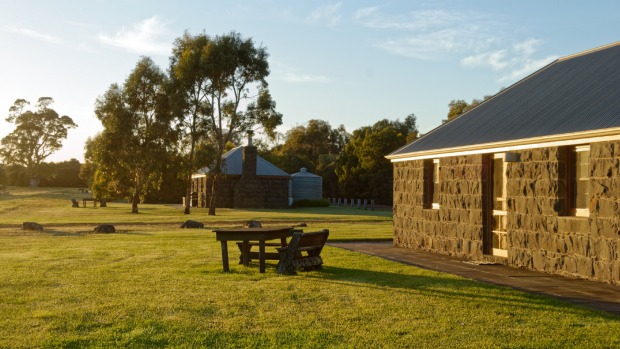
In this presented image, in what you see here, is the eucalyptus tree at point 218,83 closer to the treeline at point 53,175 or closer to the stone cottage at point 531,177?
the stone cottage at point 531,177

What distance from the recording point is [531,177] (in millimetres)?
14008

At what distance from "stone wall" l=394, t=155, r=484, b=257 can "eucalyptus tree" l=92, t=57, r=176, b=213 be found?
32.1 m

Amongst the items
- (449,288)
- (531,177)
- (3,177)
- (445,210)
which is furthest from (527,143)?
(3,177)

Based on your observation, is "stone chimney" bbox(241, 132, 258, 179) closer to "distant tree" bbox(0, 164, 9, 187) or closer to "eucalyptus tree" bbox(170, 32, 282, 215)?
"eucalyptus tree" bbox(170, 32, 282, 215)

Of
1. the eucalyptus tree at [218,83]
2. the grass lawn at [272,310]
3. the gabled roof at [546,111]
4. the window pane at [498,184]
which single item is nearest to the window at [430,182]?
the gabled roof at [546,111]

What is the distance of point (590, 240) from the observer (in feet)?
40.1

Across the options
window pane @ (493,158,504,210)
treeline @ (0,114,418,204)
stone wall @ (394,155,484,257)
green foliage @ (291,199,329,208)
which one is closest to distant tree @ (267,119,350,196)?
treeline @ (0,114,418,204)

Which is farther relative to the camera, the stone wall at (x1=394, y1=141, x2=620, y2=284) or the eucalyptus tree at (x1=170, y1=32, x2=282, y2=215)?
Answer: the eucalyptus tree at (x1=170, y1=32, x2=282, y2=215)

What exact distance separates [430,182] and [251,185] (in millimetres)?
38976

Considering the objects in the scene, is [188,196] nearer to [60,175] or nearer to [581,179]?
[581,179]

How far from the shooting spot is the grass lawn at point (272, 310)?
7.70m

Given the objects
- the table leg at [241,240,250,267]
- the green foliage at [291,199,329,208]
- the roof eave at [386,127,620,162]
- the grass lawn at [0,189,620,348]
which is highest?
the roof eave at [386,127,620,162]

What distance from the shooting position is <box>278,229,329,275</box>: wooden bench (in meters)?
13.1

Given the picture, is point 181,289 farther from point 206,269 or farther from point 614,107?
point 614,107
